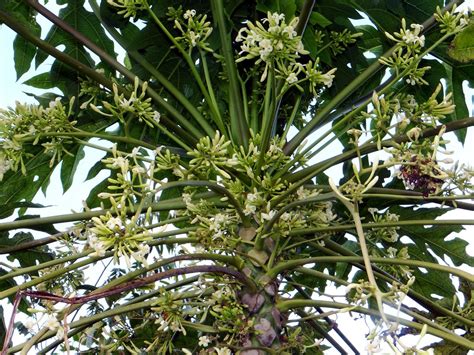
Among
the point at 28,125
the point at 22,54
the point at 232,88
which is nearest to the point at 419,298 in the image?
the point at 232,88

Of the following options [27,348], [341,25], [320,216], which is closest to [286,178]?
[320,216]

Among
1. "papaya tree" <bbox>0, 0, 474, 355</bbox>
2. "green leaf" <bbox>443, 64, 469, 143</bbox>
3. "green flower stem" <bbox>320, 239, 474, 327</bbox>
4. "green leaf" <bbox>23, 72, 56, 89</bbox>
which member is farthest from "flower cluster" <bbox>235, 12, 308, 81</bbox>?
"green leaf" <bbox>23, 72, 56, 89</bbox>

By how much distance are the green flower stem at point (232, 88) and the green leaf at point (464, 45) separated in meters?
0.98

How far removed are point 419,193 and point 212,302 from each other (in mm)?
715

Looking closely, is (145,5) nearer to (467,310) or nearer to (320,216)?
(320,216)

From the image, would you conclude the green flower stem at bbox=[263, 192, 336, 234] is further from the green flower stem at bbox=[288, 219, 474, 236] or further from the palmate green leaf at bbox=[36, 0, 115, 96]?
the palmate green leaf at bbox=[36, 0, 115, 96]

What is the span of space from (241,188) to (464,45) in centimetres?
83

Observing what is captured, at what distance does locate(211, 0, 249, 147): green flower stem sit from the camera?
2461mm

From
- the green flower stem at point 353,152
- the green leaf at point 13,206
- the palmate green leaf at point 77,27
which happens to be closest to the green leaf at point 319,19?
the green flower stem at point 353,152

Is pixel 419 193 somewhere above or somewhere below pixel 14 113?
below

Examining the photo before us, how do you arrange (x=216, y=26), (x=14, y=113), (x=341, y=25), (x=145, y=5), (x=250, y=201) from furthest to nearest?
(x=341, y=25), (x=216, y=26), (x=145, y=5), (x=14, y=113), (x=250, y=201)

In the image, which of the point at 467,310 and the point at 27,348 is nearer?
the point at 27,348

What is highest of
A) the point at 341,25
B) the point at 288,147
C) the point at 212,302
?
the point at 341,25

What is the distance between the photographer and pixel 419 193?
214cm
